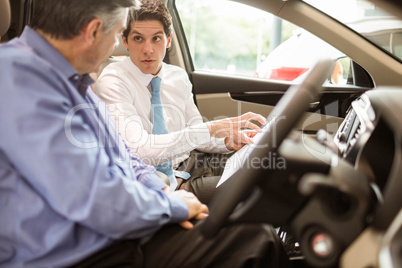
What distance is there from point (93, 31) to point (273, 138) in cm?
51

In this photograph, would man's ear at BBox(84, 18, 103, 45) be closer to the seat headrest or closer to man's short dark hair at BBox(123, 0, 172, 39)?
the seat headrest

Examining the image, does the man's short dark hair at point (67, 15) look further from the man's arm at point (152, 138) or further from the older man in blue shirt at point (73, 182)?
the man's arm at point (152, 138)

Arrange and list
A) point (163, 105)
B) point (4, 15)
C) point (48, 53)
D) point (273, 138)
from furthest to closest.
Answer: point (163, 105), point (4, 15), point (48, 53), point (273, 138)

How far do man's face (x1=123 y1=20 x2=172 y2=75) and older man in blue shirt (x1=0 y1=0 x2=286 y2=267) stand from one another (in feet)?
2.43

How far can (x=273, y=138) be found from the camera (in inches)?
31.3

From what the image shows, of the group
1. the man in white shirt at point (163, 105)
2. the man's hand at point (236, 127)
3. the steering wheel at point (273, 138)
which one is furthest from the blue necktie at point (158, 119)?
the steering wheel at point (273, 138)

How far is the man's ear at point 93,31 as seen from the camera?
38.1 inches

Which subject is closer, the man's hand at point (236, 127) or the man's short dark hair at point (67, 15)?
the man's short dark hair at point (67, 15)

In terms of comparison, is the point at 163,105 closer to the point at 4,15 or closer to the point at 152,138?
the point at 152,138

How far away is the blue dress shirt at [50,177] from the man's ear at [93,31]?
0.08 meters

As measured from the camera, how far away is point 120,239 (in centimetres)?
94

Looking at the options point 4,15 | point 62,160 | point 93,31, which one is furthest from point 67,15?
point 4,15

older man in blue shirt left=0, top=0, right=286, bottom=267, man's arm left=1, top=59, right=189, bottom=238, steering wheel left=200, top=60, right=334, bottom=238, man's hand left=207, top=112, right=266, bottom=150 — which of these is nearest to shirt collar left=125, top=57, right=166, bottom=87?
man's hand left=207, top=112, right=266, bottom=150

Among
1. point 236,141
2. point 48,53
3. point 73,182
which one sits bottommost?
point 236,141
